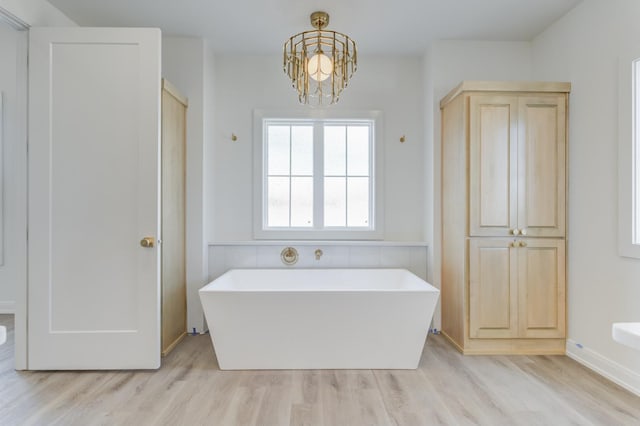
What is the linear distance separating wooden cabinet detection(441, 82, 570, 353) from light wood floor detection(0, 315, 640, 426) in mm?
260

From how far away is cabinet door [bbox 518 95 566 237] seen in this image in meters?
2.70

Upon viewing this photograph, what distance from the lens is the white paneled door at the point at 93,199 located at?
237 cm

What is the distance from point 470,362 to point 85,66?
3173 millimetres

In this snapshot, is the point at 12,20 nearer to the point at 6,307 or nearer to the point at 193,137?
the point at 193,137

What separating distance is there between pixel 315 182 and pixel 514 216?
168 cm

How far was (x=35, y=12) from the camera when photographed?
7.95 feet

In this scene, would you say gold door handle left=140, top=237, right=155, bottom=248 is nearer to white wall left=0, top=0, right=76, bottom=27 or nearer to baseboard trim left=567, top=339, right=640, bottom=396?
white wall left=0, top=0, right=76, bottom=27

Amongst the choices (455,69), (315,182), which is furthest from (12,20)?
(455,69)

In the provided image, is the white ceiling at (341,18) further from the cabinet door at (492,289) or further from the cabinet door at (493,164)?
the cabinet door at (492,289)

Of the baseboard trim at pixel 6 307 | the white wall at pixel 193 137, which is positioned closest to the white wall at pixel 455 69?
the white wall at pixel 193 137

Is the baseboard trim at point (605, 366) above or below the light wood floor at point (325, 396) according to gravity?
above

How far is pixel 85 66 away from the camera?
7.81 feet

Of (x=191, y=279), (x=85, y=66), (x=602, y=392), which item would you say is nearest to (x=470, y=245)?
(x=602, y=392)

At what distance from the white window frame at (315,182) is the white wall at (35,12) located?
60.8 inches
